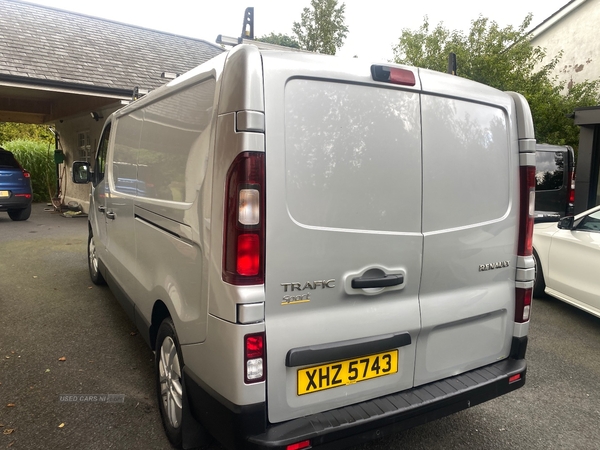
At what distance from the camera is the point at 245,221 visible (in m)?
1.88

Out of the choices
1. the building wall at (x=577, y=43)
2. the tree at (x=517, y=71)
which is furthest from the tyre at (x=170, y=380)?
the building wall at (x=577, y=43)

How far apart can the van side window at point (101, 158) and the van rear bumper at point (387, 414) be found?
331cm

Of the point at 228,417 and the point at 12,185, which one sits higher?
the point at 12,185

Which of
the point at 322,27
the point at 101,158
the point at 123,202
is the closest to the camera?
the point at 123,202

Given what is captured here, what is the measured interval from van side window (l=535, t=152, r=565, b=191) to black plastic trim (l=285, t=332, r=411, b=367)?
6.44 meters

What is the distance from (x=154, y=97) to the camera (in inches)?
119

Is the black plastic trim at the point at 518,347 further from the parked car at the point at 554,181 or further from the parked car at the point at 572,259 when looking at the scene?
the parked car at the point at 554,181

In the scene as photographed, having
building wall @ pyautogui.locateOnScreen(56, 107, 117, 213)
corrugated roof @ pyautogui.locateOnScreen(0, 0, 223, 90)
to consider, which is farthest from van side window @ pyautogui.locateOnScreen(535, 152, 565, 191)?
building wall @ pyautogui.locateOnScreen(56, 107, 117, 213)

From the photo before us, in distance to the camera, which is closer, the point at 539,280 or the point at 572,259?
the point at 572,259

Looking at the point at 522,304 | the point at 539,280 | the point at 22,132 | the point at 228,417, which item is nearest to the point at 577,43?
the point at 539,280

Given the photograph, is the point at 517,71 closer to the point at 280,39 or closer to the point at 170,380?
the point at 170,380

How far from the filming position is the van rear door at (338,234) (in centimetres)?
195

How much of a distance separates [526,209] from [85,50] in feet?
41.3

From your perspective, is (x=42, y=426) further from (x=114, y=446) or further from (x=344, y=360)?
(x=344, y=360)
